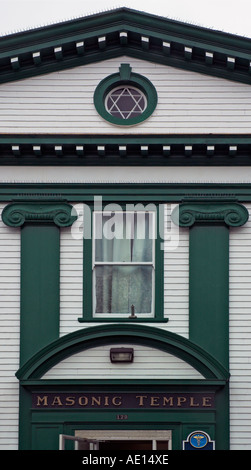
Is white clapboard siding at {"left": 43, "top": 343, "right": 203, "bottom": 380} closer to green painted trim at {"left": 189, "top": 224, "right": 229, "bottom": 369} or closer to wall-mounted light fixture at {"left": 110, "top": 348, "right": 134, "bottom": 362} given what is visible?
wall-mounted light fixture at {"left": 110, "top": 348, "right": 134, "bottom": 362}

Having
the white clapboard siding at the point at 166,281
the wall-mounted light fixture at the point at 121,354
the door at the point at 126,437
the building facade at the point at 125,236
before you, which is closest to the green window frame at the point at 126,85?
the building facade at the point at 125,236

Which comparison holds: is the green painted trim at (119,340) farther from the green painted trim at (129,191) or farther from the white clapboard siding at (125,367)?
the green painted trim at (129,191)

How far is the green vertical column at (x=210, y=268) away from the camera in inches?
952

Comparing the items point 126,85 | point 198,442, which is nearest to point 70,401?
point 198,442

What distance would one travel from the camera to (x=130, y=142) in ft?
81.0

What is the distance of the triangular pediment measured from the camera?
24844 mm

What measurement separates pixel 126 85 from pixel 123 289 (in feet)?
13.3

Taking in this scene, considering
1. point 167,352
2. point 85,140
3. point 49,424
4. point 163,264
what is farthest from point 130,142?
point 49,424

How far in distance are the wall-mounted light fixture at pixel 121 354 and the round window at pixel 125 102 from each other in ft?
15.1

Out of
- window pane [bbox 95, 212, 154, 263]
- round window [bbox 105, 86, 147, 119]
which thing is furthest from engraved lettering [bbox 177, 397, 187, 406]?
round window [bbox 105, 86, 147, 119]

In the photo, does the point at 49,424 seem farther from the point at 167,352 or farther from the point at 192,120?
the point at 192,120

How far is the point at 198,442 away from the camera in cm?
2375

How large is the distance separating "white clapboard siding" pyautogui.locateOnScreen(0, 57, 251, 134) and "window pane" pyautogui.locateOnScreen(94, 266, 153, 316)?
2739 millimetres

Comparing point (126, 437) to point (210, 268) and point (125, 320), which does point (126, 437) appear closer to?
point (125, 320)
